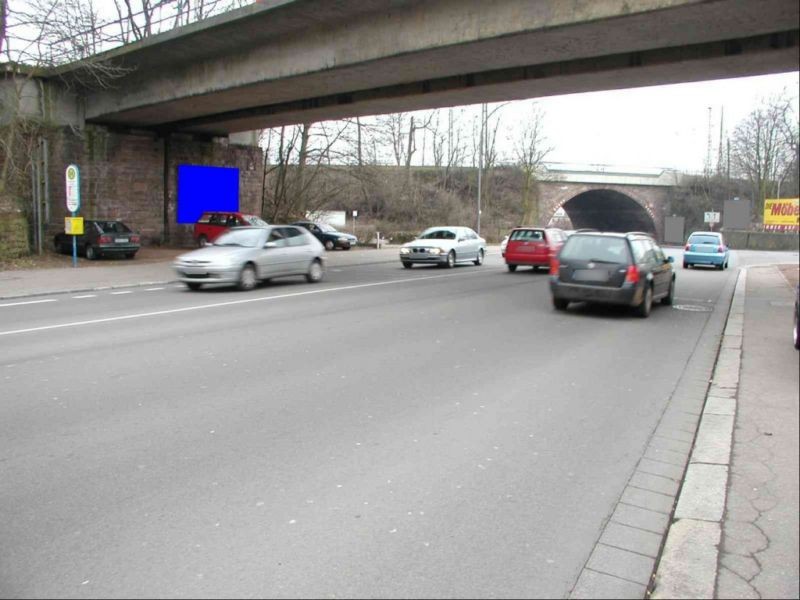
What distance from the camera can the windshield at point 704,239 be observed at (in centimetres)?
3078

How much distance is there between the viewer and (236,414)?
6355 mm

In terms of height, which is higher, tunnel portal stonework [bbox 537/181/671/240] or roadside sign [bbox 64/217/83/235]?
tunnel portal stonework [bbox 537/181/671/240]

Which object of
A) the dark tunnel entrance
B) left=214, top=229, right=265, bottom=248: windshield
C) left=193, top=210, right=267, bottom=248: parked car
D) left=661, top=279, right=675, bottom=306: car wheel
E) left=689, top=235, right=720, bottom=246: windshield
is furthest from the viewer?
the dark tunnel entrance

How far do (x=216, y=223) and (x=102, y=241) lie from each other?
7.33 m

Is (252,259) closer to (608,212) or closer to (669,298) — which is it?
(669,298)

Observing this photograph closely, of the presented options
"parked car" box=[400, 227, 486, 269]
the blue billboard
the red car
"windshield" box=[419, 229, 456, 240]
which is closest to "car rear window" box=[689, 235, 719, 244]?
the red car

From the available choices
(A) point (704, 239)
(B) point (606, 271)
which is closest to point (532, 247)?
(A) point (704, 239)

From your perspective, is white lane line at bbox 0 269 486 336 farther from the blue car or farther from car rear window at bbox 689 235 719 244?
car rear window at bbox 689 235 719 244

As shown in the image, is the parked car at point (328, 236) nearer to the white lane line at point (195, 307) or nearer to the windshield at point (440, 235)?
the windshield at point (440, 235)

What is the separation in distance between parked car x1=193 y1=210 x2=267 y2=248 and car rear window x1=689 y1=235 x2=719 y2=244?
1933 centimetres

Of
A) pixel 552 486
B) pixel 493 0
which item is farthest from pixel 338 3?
pixel 552 486

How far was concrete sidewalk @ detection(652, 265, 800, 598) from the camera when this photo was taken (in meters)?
2.90

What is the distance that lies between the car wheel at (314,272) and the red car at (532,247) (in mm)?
8217

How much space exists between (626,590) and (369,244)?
40105 millimetres
